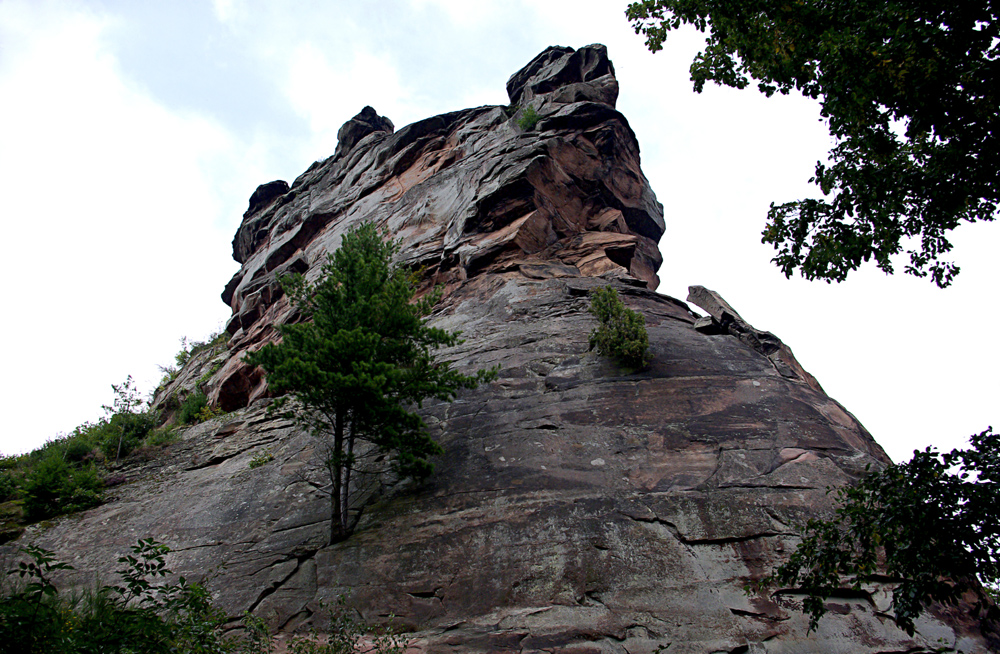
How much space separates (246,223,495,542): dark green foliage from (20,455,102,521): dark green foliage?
17.9ft

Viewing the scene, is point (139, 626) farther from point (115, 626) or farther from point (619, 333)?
point (619, 333)

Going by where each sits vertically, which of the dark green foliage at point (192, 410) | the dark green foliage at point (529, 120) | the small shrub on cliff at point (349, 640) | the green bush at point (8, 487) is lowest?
the small shrub on cliff at point (349, 640)

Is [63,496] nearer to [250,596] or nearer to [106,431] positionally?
[106,431]

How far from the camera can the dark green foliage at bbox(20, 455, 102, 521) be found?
12727 millimetres

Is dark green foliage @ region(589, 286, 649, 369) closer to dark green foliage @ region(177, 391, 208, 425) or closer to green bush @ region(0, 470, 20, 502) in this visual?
green bush @ region(0, 470, 20, 502)

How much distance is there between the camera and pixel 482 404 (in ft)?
41.0

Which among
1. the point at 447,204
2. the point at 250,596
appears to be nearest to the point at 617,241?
the point at 447,204

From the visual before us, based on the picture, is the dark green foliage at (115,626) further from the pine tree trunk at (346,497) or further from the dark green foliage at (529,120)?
the dark green foliage at (529,120)

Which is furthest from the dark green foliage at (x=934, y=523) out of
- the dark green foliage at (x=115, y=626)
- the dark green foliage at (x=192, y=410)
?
the dark green foliage at (x=192, y=410)

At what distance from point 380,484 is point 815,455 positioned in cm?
756

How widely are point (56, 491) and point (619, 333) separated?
12.6 m

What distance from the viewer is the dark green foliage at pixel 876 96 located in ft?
22.2

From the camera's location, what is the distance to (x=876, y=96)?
23.8ft

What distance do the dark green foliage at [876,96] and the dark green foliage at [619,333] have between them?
171 inches
